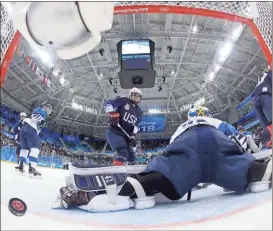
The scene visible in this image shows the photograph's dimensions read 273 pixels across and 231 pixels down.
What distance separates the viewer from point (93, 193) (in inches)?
31.1

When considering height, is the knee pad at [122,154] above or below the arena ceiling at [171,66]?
below

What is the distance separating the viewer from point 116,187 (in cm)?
78

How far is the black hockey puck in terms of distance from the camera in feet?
1.87

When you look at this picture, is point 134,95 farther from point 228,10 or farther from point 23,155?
point 23,155

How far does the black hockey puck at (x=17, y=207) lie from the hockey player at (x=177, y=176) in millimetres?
176

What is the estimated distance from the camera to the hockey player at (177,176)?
77 cm

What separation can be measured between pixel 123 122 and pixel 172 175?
110 cm

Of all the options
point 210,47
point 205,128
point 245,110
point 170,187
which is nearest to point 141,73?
point 210,47

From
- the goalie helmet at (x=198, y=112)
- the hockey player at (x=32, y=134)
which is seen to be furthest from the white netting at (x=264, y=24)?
the hockey player at (x=32, y=134)

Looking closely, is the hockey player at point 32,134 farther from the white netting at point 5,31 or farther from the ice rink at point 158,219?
the ice rink at point 158,219

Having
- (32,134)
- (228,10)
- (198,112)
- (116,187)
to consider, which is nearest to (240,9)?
(228,10)

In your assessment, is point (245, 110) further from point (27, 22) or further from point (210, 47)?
point (27, 22)

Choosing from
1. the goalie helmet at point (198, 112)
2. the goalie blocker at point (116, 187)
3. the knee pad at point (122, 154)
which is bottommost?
the goalie blocker at point (116, 187)

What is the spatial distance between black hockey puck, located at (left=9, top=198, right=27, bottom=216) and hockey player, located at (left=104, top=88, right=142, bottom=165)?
124 centimetres
